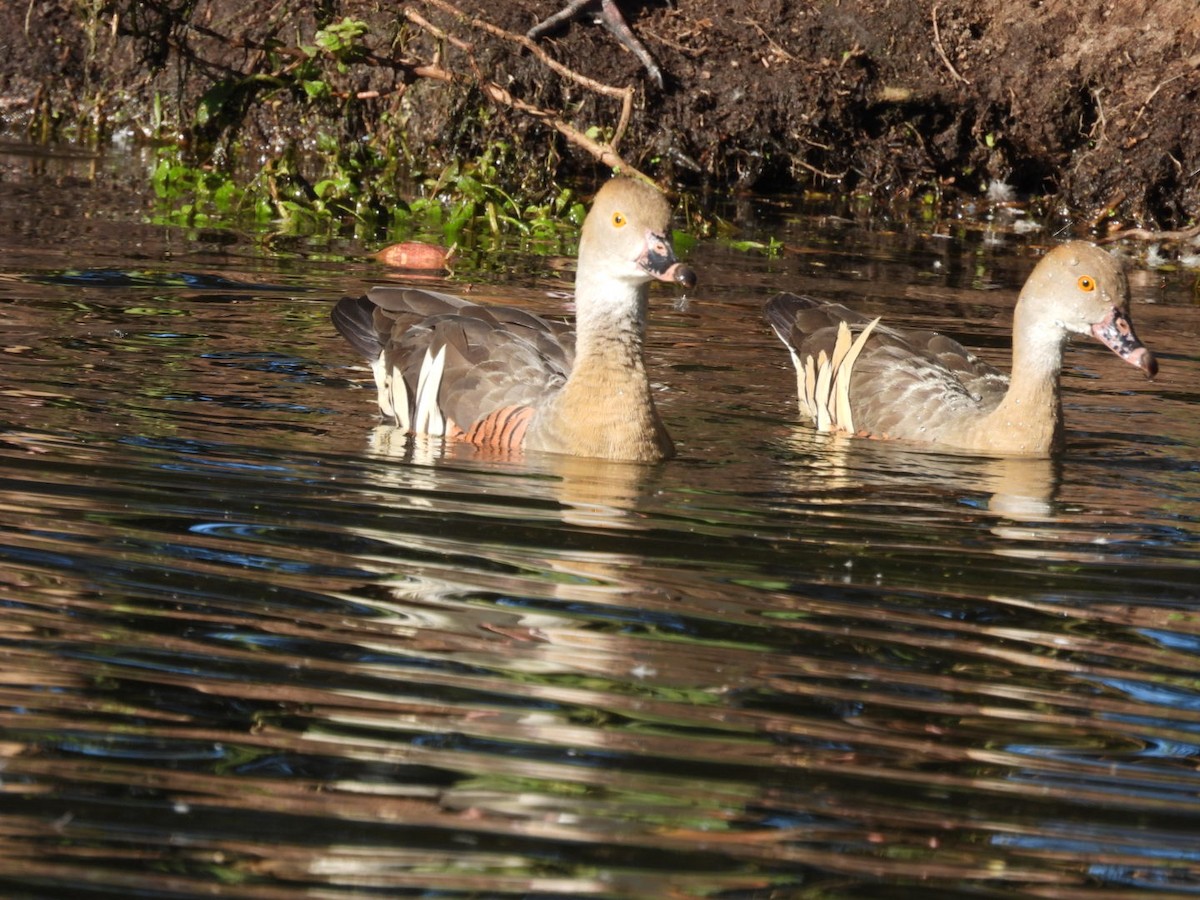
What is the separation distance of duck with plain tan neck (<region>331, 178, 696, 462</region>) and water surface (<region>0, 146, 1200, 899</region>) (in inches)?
9.7

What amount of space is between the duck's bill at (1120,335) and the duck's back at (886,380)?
0.67 metres

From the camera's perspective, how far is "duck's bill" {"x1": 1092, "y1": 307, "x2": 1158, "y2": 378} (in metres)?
8.52

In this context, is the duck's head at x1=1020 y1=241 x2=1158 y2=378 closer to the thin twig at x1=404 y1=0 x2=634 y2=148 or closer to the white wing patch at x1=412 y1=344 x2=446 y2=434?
the white wing patch at x1=412 y1=344 x2=446 y2=434

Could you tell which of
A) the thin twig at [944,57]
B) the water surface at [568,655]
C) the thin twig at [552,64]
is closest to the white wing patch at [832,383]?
the water surface at [568,655]

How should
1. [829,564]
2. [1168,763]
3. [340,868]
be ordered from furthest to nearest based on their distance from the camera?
[829,564] < [1168,763] < [340,868]

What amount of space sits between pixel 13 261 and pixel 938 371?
5745 millimetres

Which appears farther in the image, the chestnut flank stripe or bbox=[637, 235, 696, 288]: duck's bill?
the chestnut flank stripe

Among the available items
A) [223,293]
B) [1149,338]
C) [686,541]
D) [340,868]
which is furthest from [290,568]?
[1149,338]

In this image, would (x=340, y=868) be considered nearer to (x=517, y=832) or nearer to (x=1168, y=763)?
(x=517, y=832)

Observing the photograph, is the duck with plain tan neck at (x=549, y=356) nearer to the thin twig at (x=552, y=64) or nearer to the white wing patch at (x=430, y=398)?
the white wing patch at (x=430, y=398)

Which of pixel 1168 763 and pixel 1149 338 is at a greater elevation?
pixel 1149 338

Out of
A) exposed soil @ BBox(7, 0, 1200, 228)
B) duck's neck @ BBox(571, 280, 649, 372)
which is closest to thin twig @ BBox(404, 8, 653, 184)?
exposed soil @ BBox(7, 0, 1200, 228)

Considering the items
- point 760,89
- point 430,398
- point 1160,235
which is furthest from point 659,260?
point 760,89

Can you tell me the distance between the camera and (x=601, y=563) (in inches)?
227
